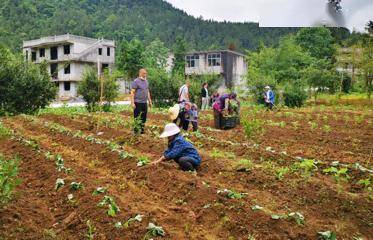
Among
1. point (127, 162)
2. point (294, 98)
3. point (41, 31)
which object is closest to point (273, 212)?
point (127, 162)

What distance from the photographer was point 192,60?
160 feet

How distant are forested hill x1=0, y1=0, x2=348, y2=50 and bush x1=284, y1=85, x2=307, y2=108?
43987 millimetres

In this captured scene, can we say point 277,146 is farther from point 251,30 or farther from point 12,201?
point 251,30

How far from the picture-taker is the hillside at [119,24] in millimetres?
75500

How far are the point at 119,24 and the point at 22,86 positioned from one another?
77633mm

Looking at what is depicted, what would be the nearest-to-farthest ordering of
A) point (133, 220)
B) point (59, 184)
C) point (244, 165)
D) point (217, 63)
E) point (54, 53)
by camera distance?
1. point (133, 220)
2. point (59, 184)
3. point (244, 165)
4. point (217, 63)
5. point (54, 53)

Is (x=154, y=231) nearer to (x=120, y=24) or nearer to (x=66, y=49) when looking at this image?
(x=66, y=49)

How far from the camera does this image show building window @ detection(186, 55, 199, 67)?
1912 inches

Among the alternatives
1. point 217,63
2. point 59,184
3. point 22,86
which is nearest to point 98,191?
point 59,184

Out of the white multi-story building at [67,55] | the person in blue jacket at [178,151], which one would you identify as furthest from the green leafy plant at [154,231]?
the white multi-story building at [67,55]

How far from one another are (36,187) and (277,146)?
5.63m

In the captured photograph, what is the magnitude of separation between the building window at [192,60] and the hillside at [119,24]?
26051 mm

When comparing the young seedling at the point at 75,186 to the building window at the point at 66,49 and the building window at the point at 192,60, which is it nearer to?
the building window at the point at 192,60

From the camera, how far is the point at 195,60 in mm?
48625
